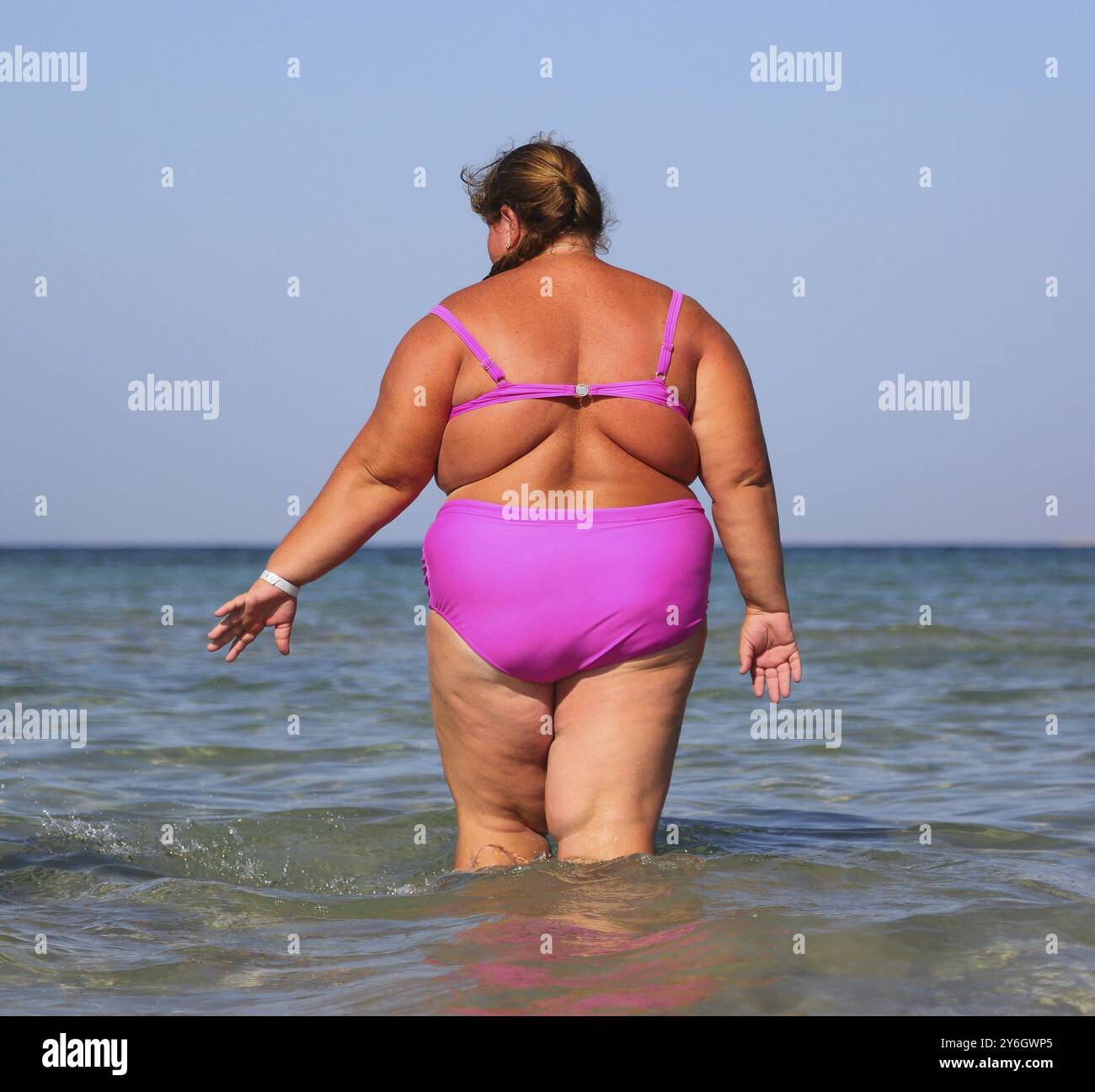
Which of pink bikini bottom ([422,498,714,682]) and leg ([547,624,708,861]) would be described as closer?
pink bikini bottom ([422,498,714,682])

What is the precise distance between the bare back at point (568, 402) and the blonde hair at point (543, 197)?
143mm

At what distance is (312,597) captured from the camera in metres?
21.0

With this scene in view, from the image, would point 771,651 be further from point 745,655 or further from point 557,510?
point 557,510

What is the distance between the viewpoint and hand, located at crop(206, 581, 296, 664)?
2.97 meters

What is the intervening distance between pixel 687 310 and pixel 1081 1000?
1558 millimetres

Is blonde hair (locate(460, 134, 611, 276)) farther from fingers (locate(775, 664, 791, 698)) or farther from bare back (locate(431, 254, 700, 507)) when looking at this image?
fingers (locate(775, 664, 791, 698))

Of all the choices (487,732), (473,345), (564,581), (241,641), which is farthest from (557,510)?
(241,641)

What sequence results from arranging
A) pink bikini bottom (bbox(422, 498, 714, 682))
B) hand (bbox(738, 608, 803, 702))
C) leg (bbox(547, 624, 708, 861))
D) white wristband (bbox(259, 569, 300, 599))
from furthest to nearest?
1. hand (bbox(738, 608, 803, 702))
2. white wristband (bbox(259, 569, 300, 599))
3. leg (bbox(547, 624, 708, 861))
4. pink bikini bottom (bbox(422, 498, 714, 682))

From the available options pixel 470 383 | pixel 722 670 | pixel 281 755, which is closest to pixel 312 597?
pixel 722 670

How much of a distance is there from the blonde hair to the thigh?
86 cm

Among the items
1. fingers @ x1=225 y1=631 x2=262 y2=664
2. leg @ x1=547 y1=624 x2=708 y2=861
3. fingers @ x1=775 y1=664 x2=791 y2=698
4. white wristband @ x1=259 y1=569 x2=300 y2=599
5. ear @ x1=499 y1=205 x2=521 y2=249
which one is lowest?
leg @ x1=547 y1=624 x2=708 y2=861

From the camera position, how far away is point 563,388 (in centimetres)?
278

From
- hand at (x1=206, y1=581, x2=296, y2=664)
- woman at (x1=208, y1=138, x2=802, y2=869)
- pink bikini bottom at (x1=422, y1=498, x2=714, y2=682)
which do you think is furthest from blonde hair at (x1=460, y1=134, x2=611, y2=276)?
hand at (x1=206, y1=581, x2=296, y2=664)
